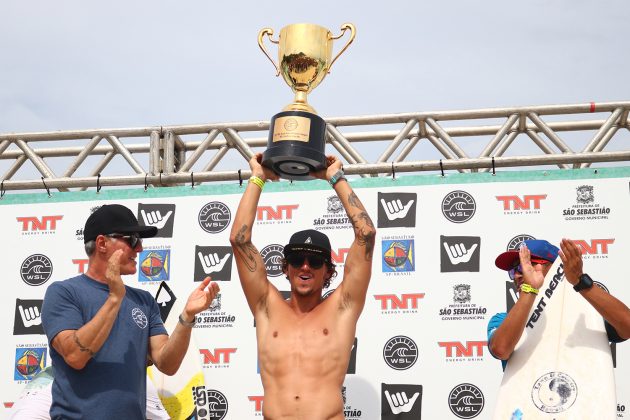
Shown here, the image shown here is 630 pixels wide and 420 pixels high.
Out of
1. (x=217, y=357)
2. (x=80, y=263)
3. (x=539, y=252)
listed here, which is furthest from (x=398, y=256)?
(x=80, y=263)

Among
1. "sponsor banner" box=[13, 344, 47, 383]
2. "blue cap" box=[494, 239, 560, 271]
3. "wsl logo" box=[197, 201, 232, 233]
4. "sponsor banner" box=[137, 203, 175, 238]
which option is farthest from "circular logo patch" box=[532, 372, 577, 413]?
"sponsor banner" box=[13, 344, 47, 383]

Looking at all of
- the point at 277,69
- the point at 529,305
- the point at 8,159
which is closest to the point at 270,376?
the point at 529,305

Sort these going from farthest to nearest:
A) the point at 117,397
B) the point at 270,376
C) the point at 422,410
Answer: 1. the point at 422,410
2. the point at 270,376
3. the point at 117,397

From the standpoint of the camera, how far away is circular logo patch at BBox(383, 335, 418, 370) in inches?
230

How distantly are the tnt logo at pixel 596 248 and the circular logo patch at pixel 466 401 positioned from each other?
3.87 feet

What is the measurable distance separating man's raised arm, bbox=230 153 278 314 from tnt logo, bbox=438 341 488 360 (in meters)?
2.03

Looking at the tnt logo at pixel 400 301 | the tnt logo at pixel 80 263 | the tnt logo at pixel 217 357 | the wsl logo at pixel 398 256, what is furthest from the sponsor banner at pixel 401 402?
the tnt logo at pixel 80 263

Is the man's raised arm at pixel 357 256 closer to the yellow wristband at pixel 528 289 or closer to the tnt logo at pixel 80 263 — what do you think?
the yellow wristband at pixel 528 289

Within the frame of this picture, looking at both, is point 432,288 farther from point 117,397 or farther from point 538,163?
point 117,397

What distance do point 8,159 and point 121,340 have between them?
3698mm

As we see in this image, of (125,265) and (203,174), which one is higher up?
(203,174)

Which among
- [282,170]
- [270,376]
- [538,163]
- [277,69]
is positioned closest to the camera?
[270,376]

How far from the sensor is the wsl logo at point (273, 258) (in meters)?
6.19

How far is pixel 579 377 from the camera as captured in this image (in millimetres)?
4246
